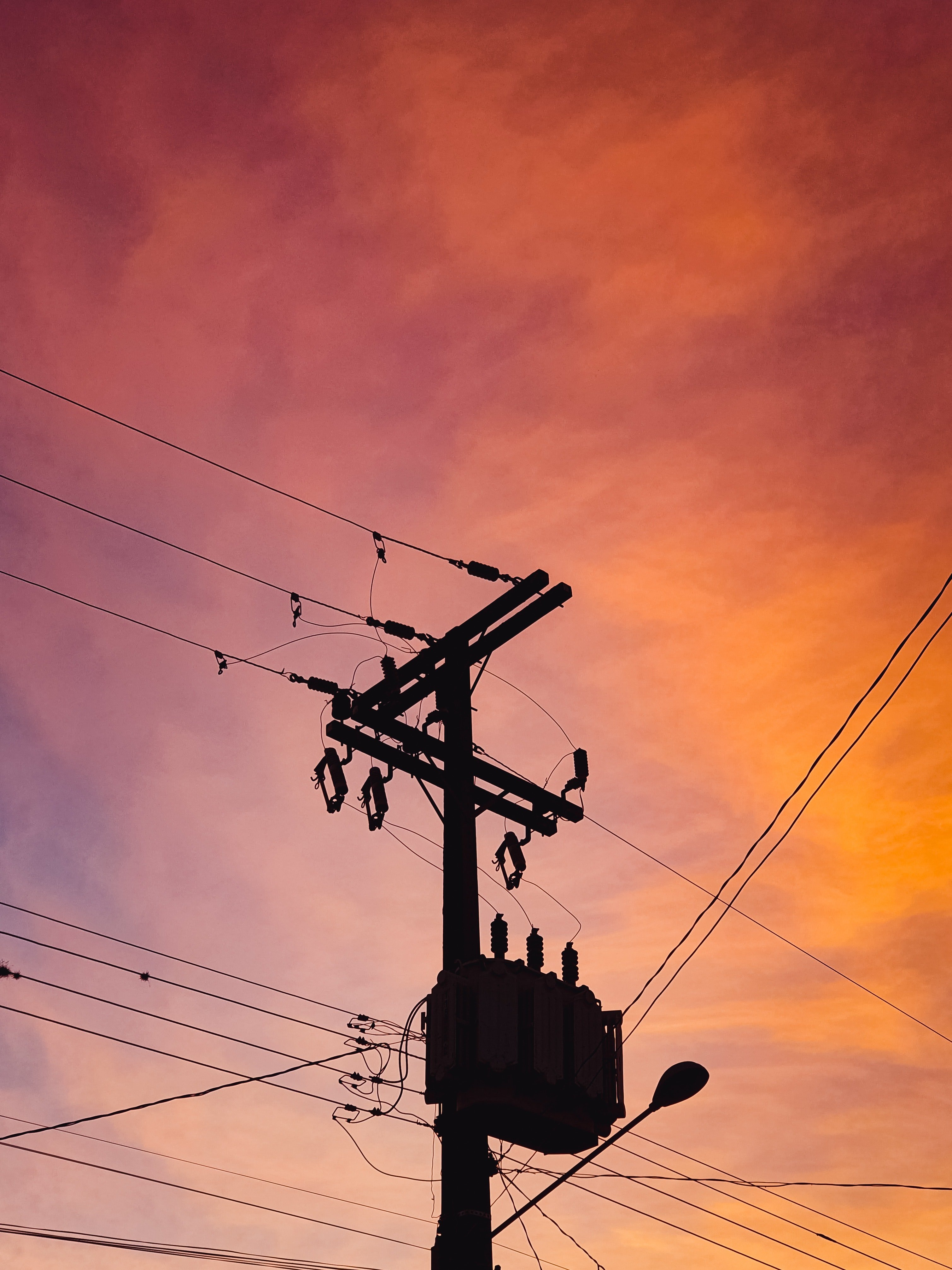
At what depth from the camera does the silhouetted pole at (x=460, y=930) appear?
11.3 meters

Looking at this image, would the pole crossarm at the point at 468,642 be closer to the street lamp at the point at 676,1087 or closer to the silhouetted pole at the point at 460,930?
the silhouetted pole at the point at 460,930

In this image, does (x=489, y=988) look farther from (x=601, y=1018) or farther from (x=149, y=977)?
(x=149, y=977)

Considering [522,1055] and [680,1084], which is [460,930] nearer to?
[522,1055]

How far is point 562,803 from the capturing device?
15477 millimetres

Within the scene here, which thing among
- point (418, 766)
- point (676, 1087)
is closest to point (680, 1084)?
point (676, 1087)

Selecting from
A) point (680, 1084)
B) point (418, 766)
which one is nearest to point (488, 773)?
point (418, 766)

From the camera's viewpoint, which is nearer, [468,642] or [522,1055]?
[522,1055]

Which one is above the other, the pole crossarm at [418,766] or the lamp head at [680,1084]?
the pole crossarm at [418,766]

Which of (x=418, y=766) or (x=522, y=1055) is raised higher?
(x=418, y=766)

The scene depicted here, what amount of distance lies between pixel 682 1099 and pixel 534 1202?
1870 millimetres

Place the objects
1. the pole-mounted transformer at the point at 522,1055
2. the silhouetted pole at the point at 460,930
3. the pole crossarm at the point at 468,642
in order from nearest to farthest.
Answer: the silhouetted pole at the point at 460,930 < the pole-mounted transformer at the point at 522,1055 < the pole crossarm at the point at 468,642

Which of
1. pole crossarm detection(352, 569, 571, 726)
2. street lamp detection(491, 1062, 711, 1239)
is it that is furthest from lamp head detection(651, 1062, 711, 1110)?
pole crossarm detection(352, 569, 571, 726)

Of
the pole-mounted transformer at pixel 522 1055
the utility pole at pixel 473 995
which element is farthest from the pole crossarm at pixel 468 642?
the pole-mounted transformer at pixel 522 1055

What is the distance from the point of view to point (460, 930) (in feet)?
42.2
